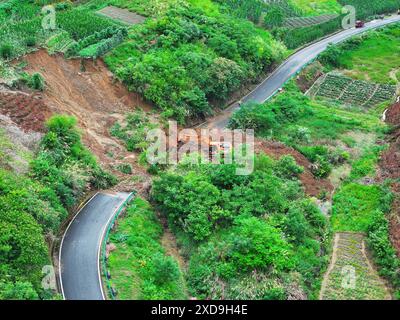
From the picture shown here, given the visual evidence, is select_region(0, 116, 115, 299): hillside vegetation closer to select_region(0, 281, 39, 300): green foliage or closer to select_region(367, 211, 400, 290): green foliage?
select_region(0, 281, 39, 300): green foliage

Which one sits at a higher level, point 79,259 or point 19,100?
point 19,100

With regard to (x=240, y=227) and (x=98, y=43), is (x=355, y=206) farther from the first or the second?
(x=98, y=43)

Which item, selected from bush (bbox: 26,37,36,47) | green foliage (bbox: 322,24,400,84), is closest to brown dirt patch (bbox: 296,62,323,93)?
green foliage (bbox: 322,24,400,84)

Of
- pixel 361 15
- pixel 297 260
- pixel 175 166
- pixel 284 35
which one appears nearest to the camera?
pixel 297 260

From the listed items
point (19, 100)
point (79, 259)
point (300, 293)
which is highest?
point (19, 100)

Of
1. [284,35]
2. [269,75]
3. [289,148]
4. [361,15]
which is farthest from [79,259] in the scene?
[361,15]

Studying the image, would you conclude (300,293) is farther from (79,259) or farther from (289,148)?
(289,148)
